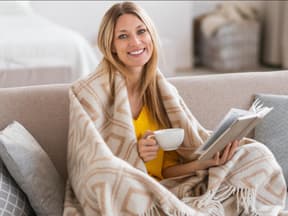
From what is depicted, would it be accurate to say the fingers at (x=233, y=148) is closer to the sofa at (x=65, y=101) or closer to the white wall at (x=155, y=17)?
the sofa at (x=65, y=101)

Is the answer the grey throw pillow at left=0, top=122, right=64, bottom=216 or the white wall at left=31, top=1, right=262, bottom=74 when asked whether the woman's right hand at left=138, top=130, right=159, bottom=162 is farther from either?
the white wall at left=31, top=1, right=262, bottom=74

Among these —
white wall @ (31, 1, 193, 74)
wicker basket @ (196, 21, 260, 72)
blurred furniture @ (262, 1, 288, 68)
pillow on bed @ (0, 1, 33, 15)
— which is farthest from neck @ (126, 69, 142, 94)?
blurred furniture @ (262, 1, 288, 68)

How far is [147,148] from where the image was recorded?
1766 mm

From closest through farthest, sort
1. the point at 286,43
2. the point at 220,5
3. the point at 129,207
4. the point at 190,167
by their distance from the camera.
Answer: the point at 129,207 → the point at 190,167 → the point at 286,43 → the point at 220,5

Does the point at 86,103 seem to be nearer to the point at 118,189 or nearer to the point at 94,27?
the point at 118,189

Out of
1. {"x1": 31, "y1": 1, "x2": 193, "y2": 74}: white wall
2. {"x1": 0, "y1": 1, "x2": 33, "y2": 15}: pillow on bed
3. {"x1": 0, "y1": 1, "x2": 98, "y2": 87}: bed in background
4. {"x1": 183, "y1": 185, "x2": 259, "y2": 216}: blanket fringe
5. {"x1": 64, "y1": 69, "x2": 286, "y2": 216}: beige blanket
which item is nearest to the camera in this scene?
{"x1": 64, "y1": 69, "x2": 286, "y2": 216}: beige blanket

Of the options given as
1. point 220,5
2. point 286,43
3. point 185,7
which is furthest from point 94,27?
point 286,43

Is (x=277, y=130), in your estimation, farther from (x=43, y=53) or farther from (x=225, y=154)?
(x=43, y=53)

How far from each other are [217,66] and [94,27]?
1341 mm

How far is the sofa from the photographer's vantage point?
202 centimetres

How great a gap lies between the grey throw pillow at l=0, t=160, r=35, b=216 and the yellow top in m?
0.43

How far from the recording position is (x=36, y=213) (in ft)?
5.91

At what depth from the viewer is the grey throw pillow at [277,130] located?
209cm

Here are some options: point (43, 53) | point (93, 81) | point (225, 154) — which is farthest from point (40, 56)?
point (225, 154)
